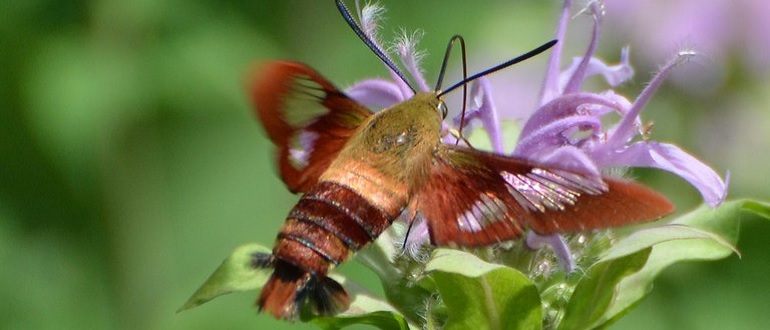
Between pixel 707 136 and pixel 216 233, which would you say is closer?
pixel 707 136

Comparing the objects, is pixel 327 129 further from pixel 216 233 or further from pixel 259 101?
pixel 216 233

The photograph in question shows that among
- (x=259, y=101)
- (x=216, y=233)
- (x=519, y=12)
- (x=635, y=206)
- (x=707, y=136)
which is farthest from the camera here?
(x=519, y=12)

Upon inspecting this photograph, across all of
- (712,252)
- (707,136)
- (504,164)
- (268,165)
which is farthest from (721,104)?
(504,164)

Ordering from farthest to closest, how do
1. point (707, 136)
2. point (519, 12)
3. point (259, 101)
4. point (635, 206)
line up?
point (519, 12)
point (707, 136)
point (259, 101)
point (635, 206)

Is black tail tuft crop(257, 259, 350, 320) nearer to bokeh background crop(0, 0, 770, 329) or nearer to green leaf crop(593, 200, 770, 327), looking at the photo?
green leaf crop(593, 200, 770, 327)

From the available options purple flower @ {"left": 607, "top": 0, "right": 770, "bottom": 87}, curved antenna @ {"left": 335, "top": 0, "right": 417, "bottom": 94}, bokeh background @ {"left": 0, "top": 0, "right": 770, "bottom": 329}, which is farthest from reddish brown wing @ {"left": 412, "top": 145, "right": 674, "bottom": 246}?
purple flower @ {"left": 607, "top": 0, "right": 770, "bottom": 87}

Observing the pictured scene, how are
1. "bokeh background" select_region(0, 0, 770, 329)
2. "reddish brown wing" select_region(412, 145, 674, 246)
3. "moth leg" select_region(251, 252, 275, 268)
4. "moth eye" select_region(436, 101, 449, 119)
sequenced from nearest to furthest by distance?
"reddish brown wing" select_region(412, 145, 674, 246) < "moth leg" select_region(251, 252, 275, 268) < "moth eye" select_region(436, 101, 449, 119) < "bokeh background" select_region(0, 0, 770, 329)

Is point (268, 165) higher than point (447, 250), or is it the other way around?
point (447, 250)

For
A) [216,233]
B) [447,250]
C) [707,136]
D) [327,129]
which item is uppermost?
[327,129]
